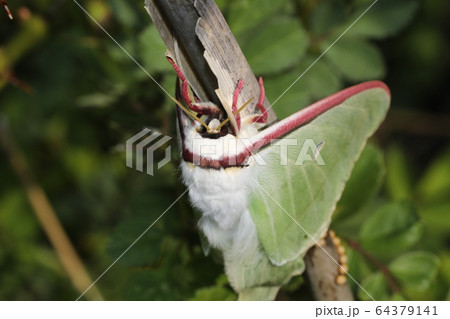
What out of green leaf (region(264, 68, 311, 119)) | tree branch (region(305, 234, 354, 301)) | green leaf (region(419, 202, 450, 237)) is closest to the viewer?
tree branch (region(305, 234, 354, 301))

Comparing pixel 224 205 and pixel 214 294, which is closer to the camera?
pixel 224 205

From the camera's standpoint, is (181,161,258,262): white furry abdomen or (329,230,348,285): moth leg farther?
(329,230,348,285): moth leg

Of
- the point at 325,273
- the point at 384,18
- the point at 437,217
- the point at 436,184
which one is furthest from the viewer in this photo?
the point at 436,184

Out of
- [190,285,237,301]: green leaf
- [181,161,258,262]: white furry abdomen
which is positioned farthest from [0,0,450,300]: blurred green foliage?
[181,161,258,262]: white furry abdomen

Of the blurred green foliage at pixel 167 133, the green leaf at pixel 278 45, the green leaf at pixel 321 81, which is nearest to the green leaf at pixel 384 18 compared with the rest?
the blurred green foliage at pixel 167 133

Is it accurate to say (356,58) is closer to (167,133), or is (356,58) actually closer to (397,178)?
(167,133)

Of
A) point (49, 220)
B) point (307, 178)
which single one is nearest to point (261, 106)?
point (307, 178)

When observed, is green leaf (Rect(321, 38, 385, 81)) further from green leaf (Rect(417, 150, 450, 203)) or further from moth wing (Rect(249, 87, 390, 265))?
green leaf (Rect(417, 150, 450, 203))
